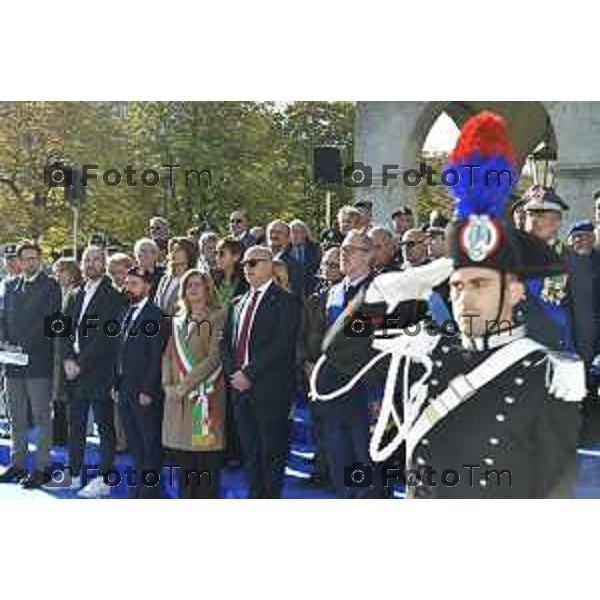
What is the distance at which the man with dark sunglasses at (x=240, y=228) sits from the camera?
543 centimetres

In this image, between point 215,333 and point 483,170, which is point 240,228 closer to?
point 215,333

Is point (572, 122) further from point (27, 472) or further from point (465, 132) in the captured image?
point (27, 472)

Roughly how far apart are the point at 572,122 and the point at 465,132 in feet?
2.16

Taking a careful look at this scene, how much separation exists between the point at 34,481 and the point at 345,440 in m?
1.63

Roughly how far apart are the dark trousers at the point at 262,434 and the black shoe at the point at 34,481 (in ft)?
3.45

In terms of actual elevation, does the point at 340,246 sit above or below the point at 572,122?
below

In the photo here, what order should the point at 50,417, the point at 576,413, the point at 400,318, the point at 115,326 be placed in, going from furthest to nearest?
the point at 50,417, the point at 115,326, the point at 400,318, the point at 576,413

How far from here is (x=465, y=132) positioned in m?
4.87

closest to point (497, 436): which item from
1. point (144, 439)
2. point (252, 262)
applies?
point (252, 262)

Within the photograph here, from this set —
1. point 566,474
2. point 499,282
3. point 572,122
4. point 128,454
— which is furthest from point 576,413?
point 128,454

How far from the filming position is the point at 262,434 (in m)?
5.73

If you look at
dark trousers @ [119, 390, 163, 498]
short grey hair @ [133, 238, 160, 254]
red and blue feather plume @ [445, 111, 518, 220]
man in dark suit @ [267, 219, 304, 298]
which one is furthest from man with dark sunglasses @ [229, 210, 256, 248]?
red and blue feather plume @ [445, 111, 518, 220]

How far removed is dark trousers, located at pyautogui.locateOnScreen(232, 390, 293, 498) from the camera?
18.6 ft

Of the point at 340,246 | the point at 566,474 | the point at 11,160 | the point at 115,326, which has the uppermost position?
the point at 11,160
